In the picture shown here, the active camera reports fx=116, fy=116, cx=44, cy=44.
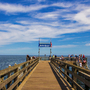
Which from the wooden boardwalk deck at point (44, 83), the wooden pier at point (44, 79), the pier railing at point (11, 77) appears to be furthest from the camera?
the wooden boardwalk deck at point (44, 83)

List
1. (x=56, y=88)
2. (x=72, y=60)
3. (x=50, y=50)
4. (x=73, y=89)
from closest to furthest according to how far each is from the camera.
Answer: (x=73, y=89), (x=56, y=88), (x=50, y=50), (x=72, y=60)

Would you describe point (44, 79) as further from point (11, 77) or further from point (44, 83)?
point (11, 77)

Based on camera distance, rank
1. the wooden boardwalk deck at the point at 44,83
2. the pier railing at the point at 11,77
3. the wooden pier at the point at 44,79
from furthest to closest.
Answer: the wooden boardwalk deck at the point at 44,83
the wooden pier at the point at 44,79
the pier railing at the point at 11,77

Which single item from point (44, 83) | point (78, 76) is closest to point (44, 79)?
point (44, 83)

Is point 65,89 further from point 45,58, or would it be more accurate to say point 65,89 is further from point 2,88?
point 45,58

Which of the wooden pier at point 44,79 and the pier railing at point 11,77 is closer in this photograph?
the pier railing at point 11,77

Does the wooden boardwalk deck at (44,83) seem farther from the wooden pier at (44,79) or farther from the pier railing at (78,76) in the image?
the pier railing at (78,76)

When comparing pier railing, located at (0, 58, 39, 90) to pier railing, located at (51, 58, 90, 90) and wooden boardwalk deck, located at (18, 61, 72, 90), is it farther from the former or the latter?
pier railing, located at (51, 58, 90, 90)

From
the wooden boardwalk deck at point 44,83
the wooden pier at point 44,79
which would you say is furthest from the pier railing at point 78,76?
the wooden boardwalk deck at point 44,83

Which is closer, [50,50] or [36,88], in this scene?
[36,88]

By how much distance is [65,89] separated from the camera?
6.09 meters

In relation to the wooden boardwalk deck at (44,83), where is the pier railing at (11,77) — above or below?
above

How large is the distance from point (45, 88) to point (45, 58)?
2748 cm

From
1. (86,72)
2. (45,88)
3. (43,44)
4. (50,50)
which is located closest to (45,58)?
(50,50)
